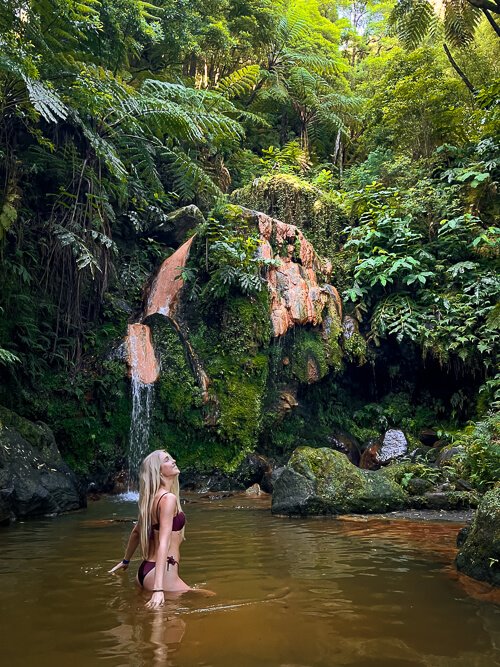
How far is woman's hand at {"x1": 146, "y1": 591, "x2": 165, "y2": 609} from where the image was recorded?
3.31 m

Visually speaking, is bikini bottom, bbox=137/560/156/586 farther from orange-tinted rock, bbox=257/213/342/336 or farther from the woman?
orange-tinted rock, bbox=257/213/342/336

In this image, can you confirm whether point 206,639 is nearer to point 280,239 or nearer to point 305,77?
point 280,239

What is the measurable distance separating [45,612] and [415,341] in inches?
383

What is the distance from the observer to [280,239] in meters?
12.2

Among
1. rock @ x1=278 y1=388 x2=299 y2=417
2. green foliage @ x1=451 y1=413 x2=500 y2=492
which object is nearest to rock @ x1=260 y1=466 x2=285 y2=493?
rock @ x1=278 y1=388 x2=299 y2=417

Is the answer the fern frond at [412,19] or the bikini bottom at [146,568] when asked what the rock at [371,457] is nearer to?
the bikini bottom at [146,568]

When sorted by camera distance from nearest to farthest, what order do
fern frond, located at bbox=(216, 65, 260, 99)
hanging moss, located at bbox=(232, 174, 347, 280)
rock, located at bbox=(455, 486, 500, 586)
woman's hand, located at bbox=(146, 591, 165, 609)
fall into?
woman's hand, located at bbox=(146, 591, 165, 609) < rock, located at bbox=(455, 486, 500, 586) < hanging moss, located at bbox=(232, 174, 347, 280) < fern frond, located at bbox=(216, 65, 260, 99)

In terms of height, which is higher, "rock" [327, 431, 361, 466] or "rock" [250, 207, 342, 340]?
"rock" [250, 207, 342, 340]

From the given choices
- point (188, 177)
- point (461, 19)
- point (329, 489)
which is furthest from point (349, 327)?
point (461, 19)

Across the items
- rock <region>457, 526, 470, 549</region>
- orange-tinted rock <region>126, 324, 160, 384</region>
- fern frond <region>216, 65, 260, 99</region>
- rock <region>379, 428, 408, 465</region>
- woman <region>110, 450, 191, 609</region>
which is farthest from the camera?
fern frond <region>216, 65, 260, 99</region>

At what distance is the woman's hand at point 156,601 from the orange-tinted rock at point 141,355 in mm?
7020

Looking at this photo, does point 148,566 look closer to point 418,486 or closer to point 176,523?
point 176,523

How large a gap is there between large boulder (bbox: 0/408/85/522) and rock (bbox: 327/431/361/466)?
5.50 metres

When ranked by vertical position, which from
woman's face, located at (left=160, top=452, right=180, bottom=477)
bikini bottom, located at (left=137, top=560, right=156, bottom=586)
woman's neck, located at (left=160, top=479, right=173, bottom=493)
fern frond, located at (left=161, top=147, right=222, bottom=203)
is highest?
fern frond, located at (left=161, top=147, right=222, bottom=203)
